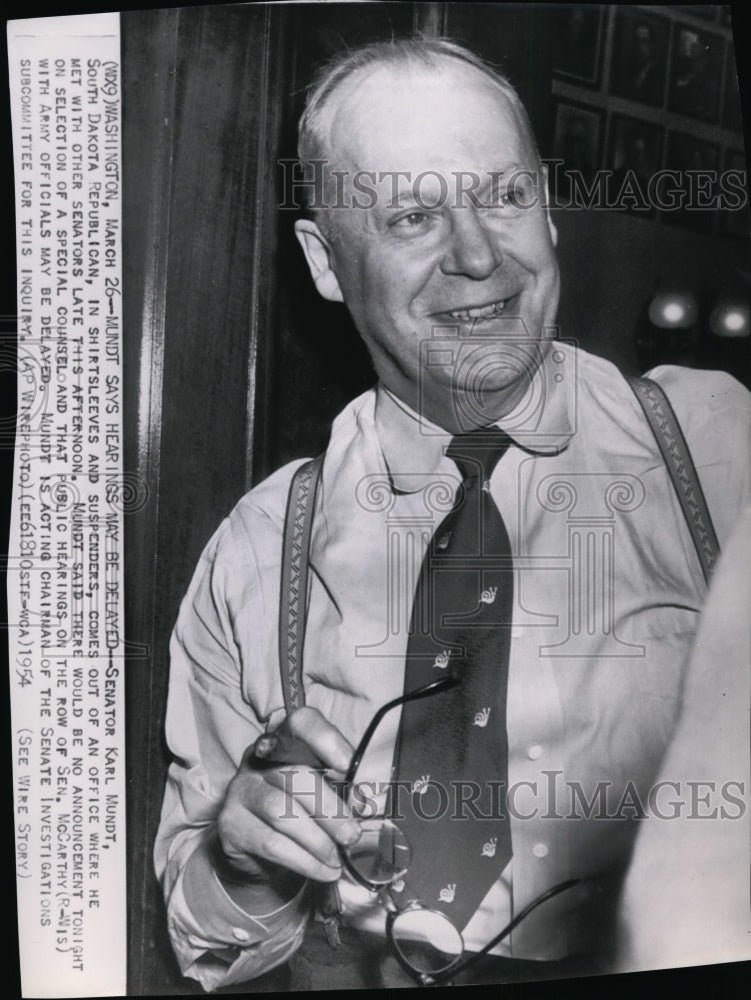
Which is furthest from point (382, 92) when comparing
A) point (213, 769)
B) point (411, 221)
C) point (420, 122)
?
point (213, 769)

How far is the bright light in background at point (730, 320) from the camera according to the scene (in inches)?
60.3

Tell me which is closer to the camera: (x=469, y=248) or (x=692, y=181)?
(x=469, y=248)

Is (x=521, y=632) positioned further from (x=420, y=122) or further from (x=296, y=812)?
(x=420, y=122)

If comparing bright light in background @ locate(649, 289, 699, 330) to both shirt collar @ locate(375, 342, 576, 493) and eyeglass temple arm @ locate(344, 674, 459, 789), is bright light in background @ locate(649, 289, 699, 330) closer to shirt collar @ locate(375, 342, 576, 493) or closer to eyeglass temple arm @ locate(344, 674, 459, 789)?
shirt collar @ locate(375, 342, 576, 493)

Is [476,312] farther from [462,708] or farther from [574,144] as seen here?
[462,708]

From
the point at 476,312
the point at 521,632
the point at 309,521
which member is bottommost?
the point at 521,632

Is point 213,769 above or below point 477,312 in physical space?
below

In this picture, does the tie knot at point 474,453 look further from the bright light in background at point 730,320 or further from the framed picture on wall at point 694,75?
the framed picture on wall at point 694,75

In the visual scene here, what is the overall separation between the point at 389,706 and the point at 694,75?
1.01 m

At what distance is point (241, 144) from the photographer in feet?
4.90

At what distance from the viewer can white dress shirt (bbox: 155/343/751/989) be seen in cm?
148

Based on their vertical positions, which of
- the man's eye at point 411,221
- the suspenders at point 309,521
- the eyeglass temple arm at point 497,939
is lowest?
the eyeglass temple arm at point 497,939

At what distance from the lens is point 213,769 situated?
149 cm

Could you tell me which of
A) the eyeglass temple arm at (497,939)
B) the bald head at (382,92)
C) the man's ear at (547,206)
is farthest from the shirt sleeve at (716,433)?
the eyeglass temple arm at (497,939)
